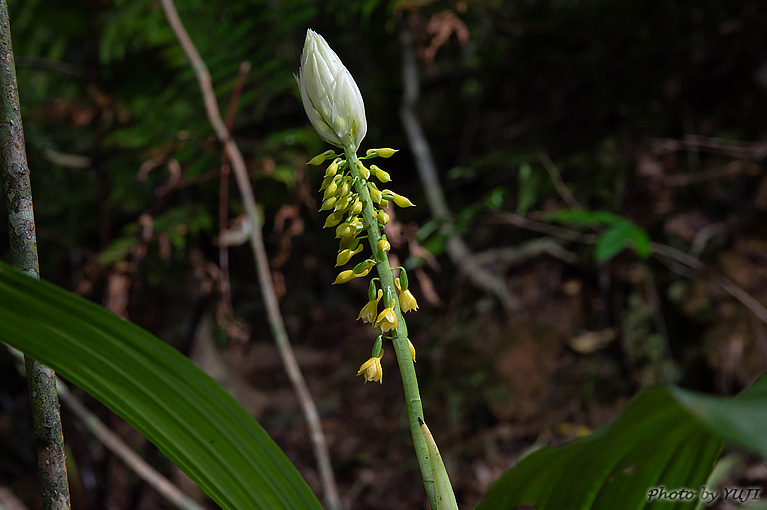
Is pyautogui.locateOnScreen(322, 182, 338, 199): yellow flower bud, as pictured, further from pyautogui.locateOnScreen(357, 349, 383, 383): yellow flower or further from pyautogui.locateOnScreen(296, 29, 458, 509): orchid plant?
pyautogui.locateOnScreen(357, 349, 383, 383): yellow flower

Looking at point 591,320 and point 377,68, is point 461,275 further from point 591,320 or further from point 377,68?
point 377,68

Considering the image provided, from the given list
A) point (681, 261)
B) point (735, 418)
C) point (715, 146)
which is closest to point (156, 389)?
point (735, 418)

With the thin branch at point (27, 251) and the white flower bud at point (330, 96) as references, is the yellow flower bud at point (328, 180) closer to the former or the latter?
the white flower bud at point (330, 96)

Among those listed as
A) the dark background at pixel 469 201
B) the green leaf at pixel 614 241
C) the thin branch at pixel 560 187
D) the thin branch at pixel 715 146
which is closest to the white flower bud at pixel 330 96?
the dark background at pixel 469 201

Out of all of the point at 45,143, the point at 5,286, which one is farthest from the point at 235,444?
the point at 45,143

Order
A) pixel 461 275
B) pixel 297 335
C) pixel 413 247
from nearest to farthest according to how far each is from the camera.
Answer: pixel 413 247
pixel 461 275
pixel 297 335

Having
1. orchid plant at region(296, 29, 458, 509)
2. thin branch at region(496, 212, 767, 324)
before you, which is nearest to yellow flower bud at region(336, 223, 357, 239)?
orchid plant at region(296, 29, 458, 509)

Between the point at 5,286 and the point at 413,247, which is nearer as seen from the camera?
the point at 5,286
